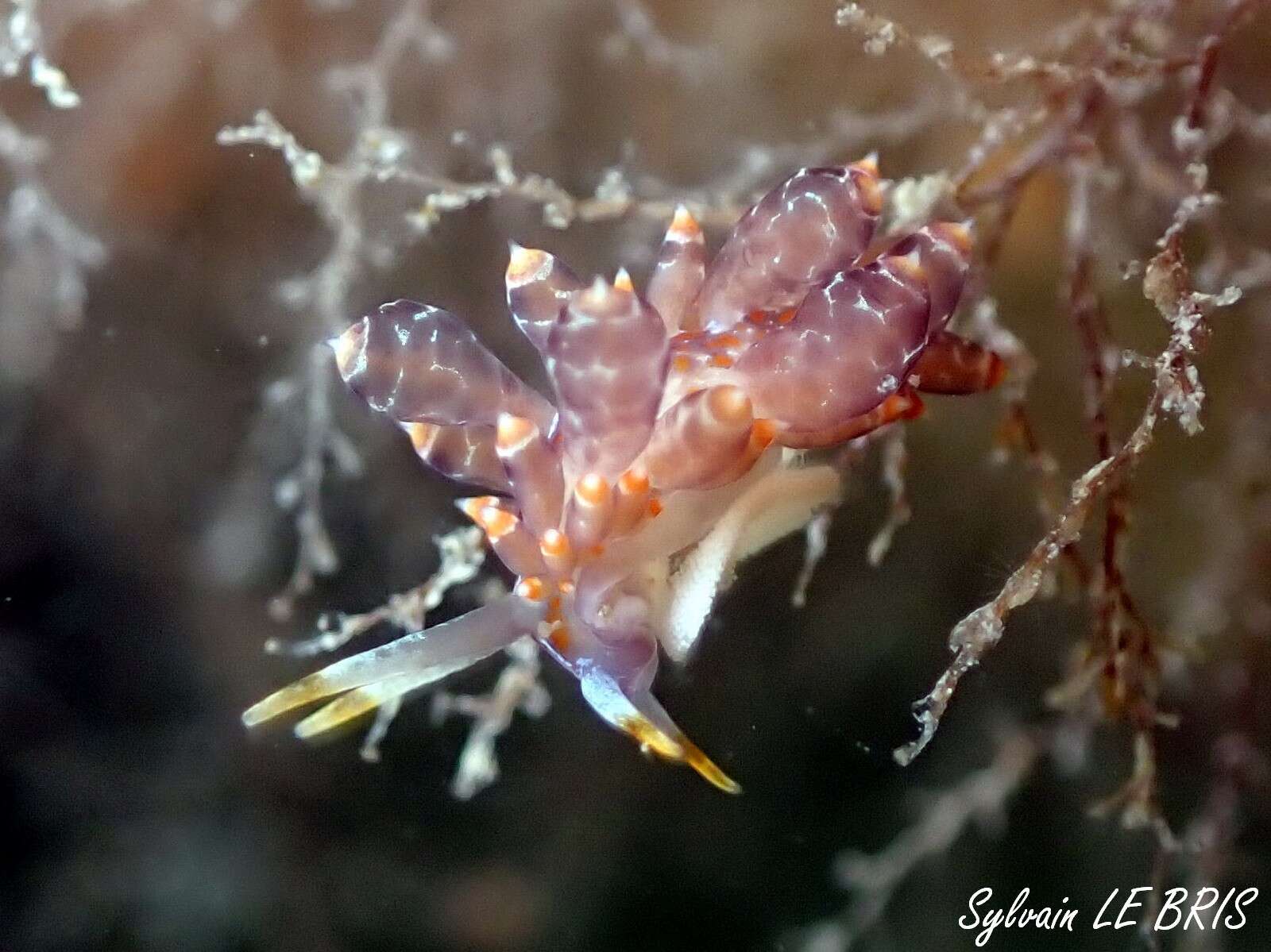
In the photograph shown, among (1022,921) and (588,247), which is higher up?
(588,247)

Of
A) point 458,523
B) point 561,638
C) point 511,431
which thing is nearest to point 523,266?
point 511,431

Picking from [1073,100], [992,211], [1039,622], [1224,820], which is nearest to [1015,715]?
[1039,622]

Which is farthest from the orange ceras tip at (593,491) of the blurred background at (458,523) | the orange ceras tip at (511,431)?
the blurred background at (458,523)

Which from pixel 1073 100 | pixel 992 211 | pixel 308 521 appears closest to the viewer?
pixel 1073 100

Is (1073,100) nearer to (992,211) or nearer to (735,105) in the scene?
(992,211)

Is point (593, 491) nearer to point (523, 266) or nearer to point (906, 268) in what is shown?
point (523, 266)

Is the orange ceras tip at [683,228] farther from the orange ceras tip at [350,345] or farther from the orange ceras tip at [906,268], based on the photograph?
the orange ceras tip at [350,345]
